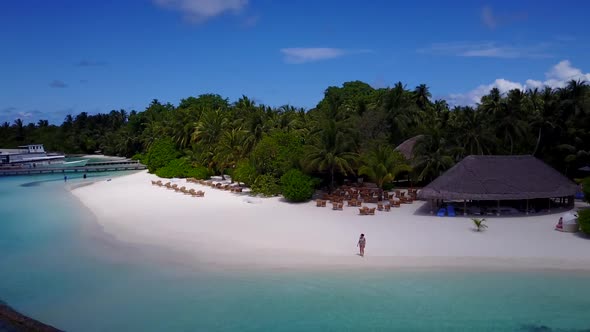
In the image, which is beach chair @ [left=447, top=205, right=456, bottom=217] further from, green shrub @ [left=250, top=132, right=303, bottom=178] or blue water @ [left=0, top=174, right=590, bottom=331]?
green shrub @ [left=250, top=132, right=303, bottom=178]

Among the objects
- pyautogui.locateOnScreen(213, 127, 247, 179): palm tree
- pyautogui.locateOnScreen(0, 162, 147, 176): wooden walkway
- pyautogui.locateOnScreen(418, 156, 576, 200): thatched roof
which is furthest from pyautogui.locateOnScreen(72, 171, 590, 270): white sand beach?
pyautogui.locateOnScreen(0, 162, 147, 176): wooden walkway

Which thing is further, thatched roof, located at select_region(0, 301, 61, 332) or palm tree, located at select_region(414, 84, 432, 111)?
palm tree, located at select_region(414, 84, 432, 111)

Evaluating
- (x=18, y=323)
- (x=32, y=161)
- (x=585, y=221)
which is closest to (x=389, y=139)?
(x=585, y=221)

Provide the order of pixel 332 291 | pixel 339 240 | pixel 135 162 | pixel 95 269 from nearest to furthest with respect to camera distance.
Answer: pixel 332 291, pixel 95 269, pixel 339 240, pixel 135 162

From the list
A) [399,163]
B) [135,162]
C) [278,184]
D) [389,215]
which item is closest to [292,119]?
[278,184]

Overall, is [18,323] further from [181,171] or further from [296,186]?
[181,171]

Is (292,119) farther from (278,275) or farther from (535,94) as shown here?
(278,275)
